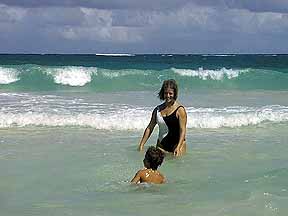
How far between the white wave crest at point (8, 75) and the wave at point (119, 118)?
47.0ft

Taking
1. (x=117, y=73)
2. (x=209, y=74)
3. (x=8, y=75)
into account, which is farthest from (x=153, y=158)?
(x=209, y=74)

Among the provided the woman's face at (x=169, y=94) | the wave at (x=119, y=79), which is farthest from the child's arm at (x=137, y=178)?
the wave at (x=119, y=79)

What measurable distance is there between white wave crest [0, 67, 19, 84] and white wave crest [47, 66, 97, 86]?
1.64m

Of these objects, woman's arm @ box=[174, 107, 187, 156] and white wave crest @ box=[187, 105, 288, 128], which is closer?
woman's arm @ box=[174, 107, 187, 156]

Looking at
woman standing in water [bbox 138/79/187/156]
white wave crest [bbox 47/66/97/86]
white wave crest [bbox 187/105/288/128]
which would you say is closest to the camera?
woman standing in water [bbox 138/79/187/156]

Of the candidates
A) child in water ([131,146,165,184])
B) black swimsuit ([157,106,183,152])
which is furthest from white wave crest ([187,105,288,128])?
child in water ([131,146,165,184])

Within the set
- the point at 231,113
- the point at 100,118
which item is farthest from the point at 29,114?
the point at 231,113

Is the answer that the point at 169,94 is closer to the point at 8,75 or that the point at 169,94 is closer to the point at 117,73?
the point at 117,73

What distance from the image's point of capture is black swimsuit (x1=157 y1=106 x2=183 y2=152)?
328 inches

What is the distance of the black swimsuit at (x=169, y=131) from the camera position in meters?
8.34

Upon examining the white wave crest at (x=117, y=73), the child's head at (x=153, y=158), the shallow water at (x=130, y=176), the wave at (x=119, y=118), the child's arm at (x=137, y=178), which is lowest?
the white wave crest at (x=117, y=73)

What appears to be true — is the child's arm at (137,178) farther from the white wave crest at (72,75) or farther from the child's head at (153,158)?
the white wave crest at (72,75)

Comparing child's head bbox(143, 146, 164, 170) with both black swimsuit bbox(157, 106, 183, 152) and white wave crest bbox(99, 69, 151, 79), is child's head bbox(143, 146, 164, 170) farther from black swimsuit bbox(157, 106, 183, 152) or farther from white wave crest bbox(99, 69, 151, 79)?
white wave crest bbox(99, 69, 151, 79)

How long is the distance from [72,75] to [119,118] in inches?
661
